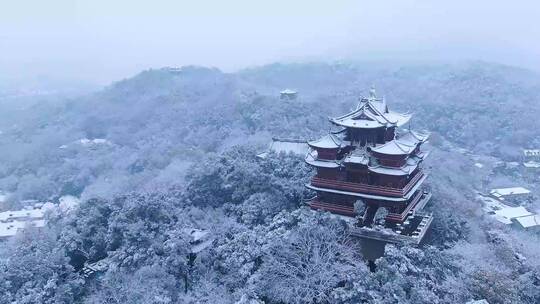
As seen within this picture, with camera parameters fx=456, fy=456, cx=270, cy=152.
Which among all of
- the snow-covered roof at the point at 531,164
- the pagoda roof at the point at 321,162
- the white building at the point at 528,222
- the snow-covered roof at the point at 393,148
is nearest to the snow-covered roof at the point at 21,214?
the pagoda roof at the point at 321,162

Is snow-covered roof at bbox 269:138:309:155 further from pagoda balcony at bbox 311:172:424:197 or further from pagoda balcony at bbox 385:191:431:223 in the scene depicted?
pagoda balcony at bbox 311:172:424:197

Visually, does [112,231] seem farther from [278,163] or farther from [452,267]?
[452,267]

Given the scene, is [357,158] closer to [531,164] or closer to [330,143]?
[330,143]

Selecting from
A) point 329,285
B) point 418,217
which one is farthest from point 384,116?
point 329,285

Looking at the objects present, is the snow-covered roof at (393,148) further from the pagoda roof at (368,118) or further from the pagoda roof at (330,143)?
the pagoda roof at (330,143)

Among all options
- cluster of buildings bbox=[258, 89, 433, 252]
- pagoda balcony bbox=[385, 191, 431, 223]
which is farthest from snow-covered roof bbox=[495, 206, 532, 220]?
cluster of buildings bbox=[258, 89, 433, 252]

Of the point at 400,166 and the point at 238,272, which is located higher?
the point at 400,166

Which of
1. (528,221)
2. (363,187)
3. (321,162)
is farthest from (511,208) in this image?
(321,162)

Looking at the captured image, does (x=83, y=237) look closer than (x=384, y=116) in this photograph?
No
